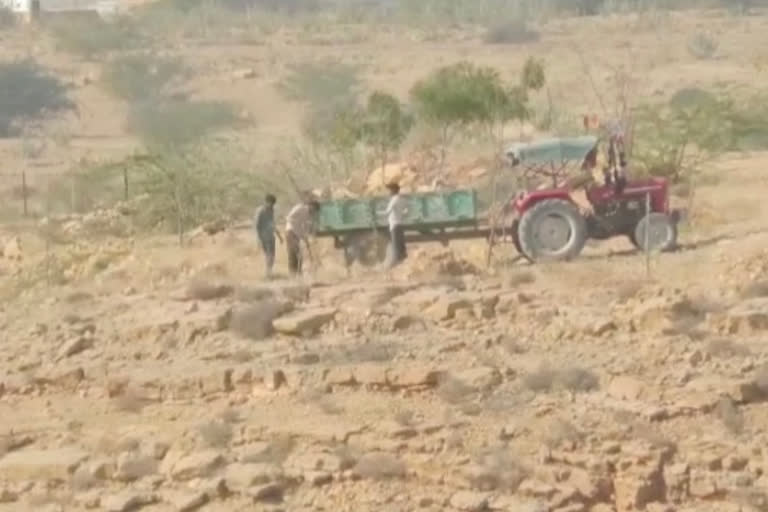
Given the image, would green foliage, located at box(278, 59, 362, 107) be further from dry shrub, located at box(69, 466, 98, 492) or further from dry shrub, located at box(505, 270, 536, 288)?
dry shrub, located at box(69, 466, 98, 492)

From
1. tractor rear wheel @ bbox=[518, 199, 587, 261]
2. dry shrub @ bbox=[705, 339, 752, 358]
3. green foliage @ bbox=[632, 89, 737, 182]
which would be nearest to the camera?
dry shrub @ bbox=[705, 339, 752, 358]

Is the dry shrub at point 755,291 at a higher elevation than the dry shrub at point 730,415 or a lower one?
higher

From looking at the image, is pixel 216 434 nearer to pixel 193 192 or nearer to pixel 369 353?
pixel 369 353

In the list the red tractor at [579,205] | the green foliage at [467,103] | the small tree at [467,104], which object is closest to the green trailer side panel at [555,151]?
the red tractor at [579,205]

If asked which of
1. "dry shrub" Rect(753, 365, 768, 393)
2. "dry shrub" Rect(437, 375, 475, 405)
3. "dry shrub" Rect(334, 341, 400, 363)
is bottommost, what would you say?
"dry shrub" Rect(437, 375, 475, 405)

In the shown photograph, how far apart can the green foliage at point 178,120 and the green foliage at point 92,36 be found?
41.2 ft

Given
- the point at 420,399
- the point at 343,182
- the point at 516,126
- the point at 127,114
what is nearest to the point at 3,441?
Result: the point at 420,399

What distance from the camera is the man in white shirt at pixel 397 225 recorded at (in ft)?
67.8

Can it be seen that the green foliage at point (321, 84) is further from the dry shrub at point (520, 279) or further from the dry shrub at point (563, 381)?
the dry shrub at point (563, 381)

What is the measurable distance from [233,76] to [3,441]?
42580mm

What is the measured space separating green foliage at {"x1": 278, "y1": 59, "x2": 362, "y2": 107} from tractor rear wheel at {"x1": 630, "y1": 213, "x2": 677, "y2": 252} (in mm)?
28112

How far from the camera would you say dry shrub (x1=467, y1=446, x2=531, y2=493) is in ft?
43.3

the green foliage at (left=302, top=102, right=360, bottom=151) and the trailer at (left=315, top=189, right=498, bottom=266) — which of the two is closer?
the trailer at (left=315, top=189, right=498, bottom=266)

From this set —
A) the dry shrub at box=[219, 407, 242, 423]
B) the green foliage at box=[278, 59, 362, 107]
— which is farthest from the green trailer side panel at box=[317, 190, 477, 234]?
the green foliage at box=[278, 59, 362, 107]
